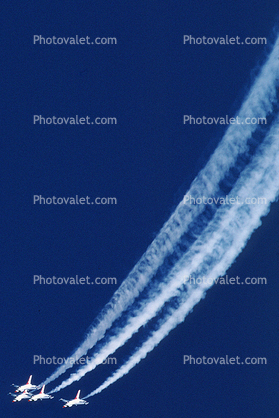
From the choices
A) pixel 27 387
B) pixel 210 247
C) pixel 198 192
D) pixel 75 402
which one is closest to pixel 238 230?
pixel 210 247

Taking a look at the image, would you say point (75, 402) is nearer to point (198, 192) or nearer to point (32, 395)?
point (32, 395)

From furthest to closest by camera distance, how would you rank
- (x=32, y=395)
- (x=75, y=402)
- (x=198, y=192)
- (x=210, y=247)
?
(x=32, y=395), (x=75, y=402), (x=198, y=192), (x=210, y=247)

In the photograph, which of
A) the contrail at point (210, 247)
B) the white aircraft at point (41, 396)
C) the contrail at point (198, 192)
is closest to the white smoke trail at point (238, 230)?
the contrail at point (210, 247)

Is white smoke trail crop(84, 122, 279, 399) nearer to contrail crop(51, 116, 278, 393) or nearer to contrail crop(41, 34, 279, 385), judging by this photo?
contrail crop(51, 116, 278, 393)

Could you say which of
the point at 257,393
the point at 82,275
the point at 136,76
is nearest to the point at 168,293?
the point at 82,275

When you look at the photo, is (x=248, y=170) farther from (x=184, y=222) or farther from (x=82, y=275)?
(x=82, y=275)

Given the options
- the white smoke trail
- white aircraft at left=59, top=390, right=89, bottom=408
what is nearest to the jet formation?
white aircraft at left=59, top=390, right=89, bottom=408
